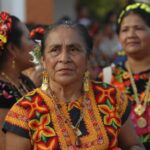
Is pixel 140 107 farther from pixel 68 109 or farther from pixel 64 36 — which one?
pixel 64 36

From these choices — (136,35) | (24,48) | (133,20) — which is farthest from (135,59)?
(24,48)

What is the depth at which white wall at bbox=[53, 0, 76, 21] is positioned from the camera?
15773mm

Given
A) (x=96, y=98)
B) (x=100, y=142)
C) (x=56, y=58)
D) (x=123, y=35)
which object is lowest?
(x=100, y=142)

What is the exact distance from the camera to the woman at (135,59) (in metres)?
5.00

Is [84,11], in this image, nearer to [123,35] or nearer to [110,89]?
[123,35]

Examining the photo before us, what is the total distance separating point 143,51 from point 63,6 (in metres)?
11.3

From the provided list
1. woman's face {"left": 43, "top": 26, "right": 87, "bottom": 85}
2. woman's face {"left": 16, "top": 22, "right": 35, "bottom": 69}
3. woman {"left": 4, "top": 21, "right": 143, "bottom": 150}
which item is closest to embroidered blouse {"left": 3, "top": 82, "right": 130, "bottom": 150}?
woman {"left": 4, "top": 21, "right": 143, "bottom": 150}

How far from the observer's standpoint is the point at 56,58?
12.2 feet

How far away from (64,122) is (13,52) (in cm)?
96

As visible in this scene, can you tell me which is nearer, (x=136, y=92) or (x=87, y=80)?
(x=87, y=80)

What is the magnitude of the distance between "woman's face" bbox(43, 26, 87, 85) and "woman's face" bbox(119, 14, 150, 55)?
138 cm

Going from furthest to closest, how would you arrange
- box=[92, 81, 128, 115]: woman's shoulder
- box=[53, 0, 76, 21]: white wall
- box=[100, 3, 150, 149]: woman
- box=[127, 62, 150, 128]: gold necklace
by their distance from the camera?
box=[53, 0, 76, 21]: white wall < box=[100, 3, 150, 149]: woman < box=[127, 62, 150, 128]: gold necklace < box=[92, 81, 128, 115]: woman's shoulder

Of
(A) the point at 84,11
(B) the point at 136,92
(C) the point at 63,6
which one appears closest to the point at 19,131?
(B) the point at 136,92

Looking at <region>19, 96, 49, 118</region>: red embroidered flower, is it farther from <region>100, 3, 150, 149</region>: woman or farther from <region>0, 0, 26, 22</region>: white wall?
<region>0, 0, 26, 22</region>: white wall
